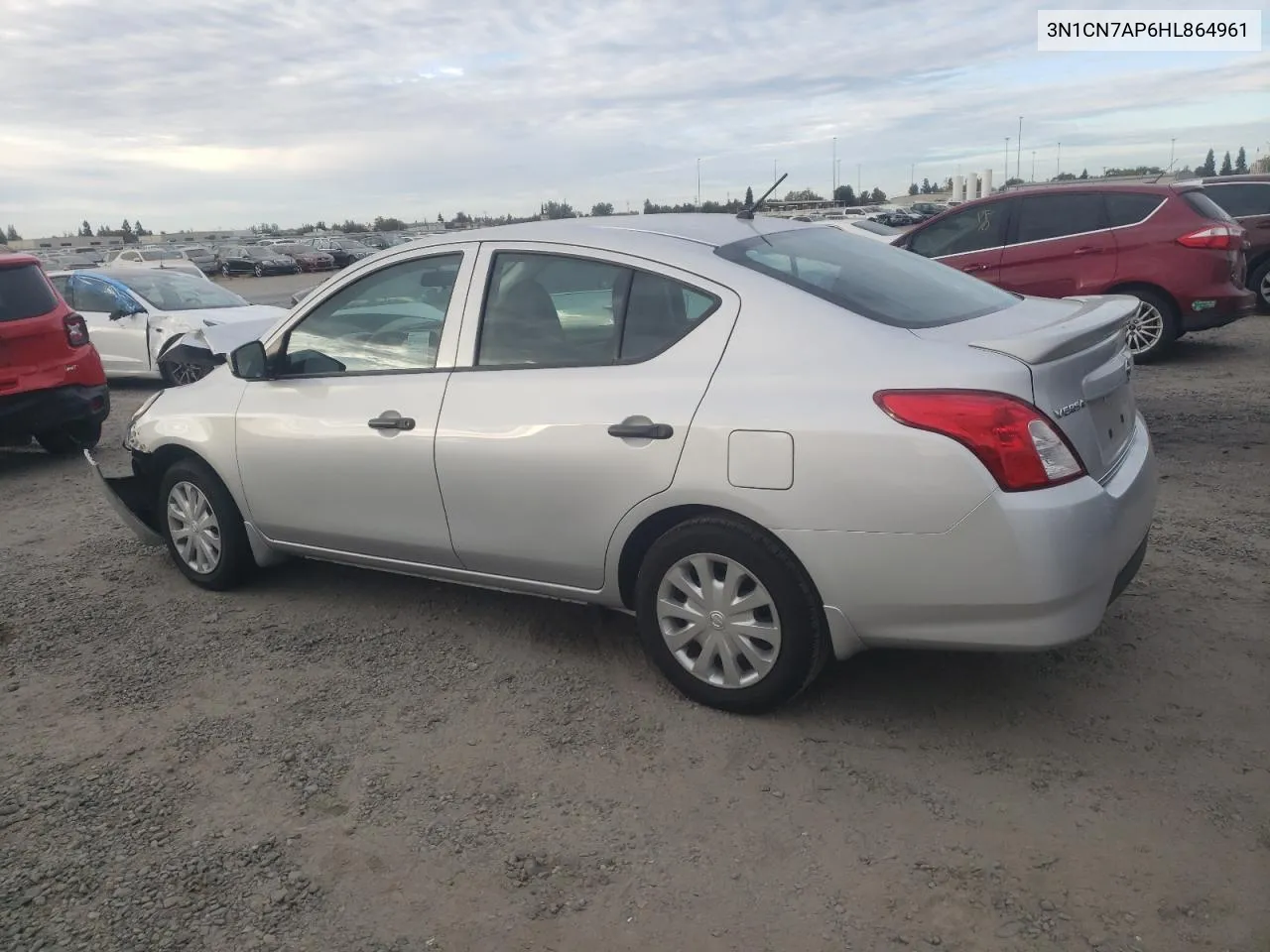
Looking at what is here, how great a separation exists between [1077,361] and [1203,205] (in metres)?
7.68

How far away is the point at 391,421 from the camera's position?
408 cm

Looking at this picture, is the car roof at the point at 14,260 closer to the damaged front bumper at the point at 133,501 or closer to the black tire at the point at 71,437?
the black tire at the point at 71,437

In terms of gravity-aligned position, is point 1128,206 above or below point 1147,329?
above

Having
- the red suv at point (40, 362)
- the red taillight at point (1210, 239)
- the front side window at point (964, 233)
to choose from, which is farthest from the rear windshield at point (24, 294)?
the red taillight at point (1210, 239)

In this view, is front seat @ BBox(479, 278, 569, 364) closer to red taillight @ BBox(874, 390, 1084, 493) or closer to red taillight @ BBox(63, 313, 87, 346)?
red taillight @ BBox(874, 390, 1084, 493)

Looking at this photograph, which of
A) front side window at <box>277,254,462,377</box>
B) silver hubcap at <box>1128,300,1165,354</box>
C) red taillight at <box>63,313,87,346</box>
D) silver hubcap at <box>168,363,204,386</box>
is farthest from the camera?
silver hubcap at <box>168,363,204,386</box>

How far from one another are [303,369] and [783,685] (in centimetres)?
250

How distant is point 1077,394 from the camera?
3150 mm

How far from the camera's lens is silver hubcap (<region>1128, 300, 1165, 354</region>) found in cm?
959

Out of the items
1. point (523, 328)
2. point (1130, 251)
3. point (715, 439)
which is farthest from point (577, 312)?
point (1130, 251)

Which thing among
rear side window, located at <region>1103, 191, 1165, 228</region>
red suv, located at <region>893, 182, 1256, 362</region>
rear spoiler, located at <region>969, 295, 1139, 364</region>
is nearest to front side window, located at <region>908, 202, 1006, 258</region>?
red suv, located at <region>893, 182, 1256, 362</region>

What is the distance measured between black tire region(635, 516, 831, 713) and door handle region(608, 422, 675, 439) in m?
0.30

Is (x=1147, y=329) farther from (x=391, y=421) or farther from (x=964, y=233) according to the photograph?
(x=391, y=421)

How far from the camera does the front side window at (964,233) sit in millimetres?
10219
